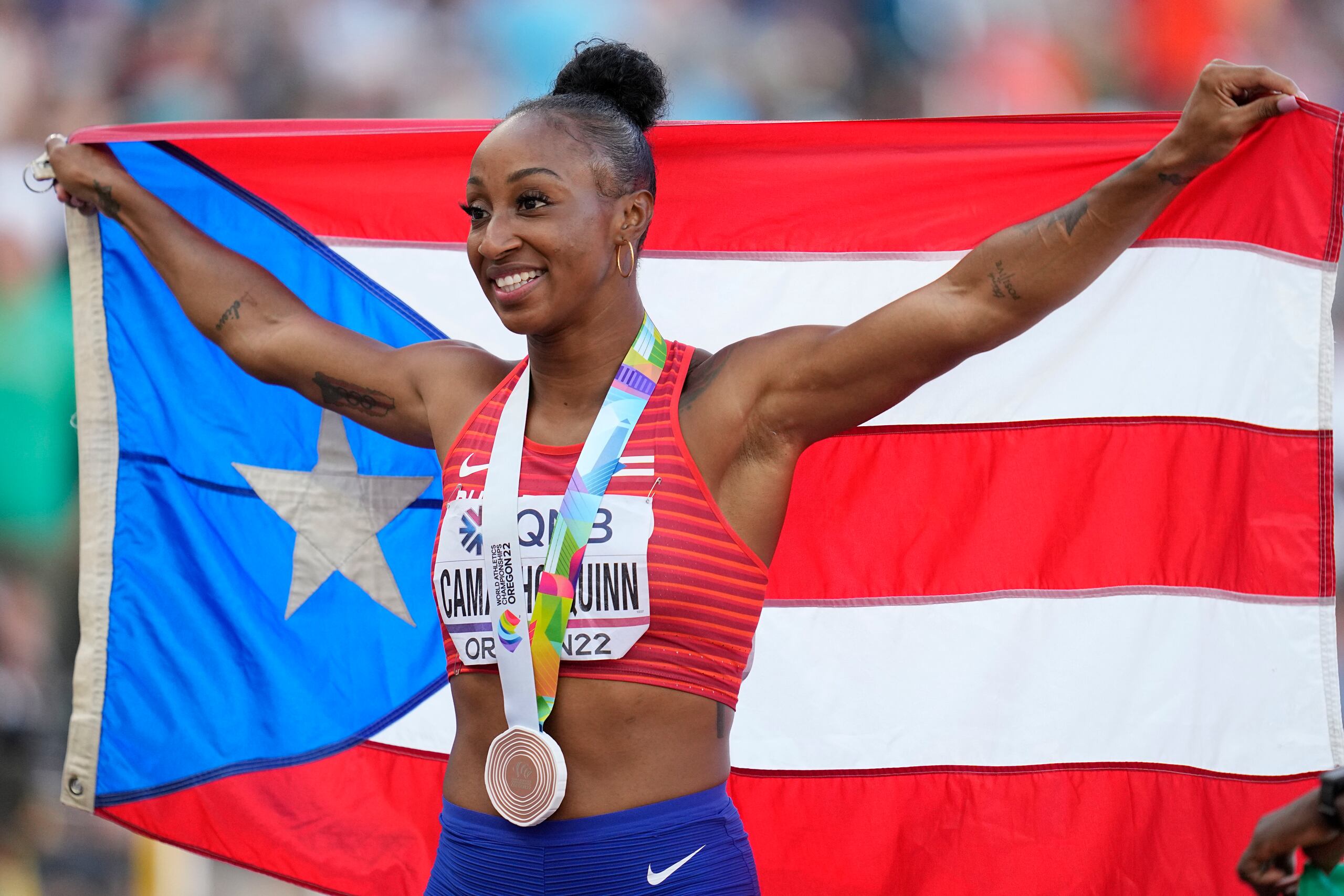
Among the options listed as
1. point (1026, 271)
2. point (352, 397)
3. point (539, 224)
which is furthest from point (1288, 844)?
point (352, 397)

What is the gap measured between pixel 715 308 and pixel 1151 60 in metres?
5.28

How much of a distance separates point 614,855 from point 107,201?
7.29 ft

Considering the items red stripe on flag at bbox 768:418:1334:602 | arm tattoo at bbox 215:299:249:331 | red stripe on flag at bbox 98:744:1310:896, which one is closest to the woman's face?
arm tattoo at bbox 215:299:249:331

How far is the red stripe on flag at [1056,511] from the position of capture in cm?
321

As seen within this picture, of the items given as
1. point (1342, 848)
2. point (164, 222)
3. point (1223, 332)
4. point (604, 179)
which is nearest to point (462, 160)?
point (164, 222)

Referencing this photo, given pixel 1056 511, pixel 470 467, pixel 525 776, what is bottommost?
pixel 525 776

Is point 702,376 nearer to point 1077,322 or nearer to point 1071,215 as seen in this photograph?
point 1071,215

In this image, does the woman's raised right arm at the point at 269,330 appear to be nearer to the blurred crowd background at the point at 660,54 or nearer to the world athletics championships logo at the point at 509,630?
the world athletics championships logo at the point at 509,630

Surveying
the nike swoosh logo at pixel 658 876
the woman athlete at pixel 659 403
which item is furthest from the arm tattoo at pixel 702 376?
the nike swoosh logo at pixel 658 876

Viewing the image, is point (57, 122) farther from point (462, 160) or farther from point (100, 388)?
point (462, 160)

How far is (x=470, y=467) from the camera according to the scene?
272 centimetres

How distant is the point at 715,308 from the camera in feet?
11.9

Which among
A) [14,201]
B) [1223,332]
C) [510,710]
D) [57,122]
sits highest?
[57,122]

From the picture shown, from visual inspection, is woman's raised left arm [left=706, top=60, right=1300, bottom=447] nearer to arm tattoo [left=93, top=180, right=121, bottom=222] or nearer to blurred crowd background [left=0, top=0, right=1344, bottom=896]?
arm tattoo [left=93, top=180, right=121, bottom=222]
